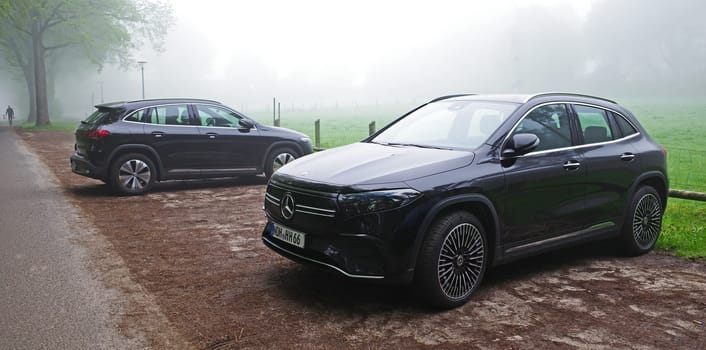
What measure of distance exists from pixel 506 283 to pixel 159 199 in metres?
6.84

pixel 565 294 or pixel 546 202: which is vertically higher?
pixel 546 202

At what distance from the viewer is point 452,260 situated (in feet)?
16.1

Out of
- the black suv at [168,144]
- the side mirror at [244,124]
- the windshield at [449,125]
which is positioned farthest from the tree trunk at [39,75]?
the windshield at [449,125]

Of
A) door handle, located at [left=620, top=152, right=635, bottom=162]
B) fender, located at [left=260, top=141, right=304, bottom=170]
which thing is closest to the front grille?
→ door handle, located at [left=620, top=152, right=635, bottom=162]

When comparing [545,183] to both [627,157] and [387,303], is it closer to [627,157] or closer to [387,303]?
[627,157]

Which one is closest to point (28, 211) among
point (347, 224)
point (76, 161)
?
point (76, 161)

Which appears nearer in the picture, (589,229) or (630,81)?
(589,229)

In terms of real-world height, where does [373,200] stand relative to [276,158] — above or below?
above

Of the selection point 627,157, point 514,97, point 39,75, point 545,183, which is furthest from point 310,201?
point 39,75

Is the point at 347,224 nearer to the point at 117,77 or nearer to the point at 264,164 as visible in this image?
the point at 264,164

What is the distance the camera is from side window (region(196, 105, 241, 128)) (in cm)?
1171

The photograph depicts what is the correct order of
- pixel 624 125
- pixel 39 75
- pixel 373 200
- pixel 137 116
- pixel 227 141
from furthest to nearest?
pixel 39 75
pixel 227 141
pixel 137 116
pixel 624 125
pixel 373 200

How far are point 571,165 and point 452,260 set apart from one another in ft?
5.73

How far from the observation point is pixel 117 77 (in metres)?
114
